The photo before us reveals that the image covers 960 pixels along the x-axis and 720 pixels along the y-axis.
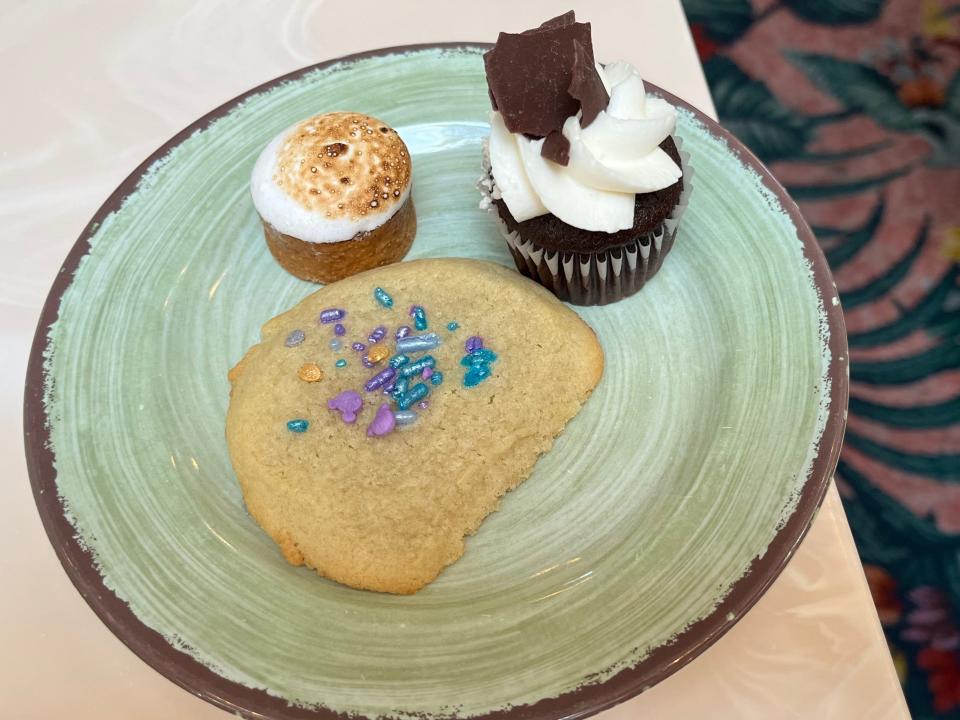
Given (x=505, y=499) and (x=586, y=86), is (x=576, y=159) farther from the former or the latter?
(x=505, y=499)

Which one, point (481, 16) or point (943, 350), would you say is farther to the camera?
point (943, 350)

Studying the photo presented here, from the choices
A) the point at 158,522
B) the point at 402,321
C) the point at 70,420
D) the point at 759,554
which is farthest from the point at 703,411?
the point at 70,420

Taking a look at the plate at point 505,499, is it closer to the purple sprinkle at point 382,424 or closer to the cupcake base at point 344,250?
the cupcake base at point 344,250

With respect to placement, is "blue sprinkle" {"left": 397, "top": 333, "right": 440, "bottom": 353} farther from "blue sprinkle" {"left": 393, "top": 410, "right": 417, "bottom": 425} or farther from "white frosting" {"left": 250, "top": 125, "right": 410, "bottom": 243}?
"white frosting" {"left": 250, "top": 125, "right": 410, "bottom": 243}

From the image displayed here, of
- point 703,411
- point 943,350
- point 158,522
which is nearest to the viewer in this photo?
point 158,522

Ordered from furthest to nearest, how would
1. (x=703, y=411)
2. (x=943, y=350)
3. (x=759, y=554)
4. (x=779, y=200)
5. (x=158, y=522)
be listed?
(x=943, y=350) → (x=779, y=200) → (x=703, y=411) → (x=158, y=522) → (x=759, y=554)

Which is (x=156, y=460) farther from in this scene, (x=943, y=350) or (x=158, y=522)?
(x=943, y=350)

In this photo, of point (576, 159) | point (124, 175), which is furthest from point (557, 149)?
point (124, 175)
